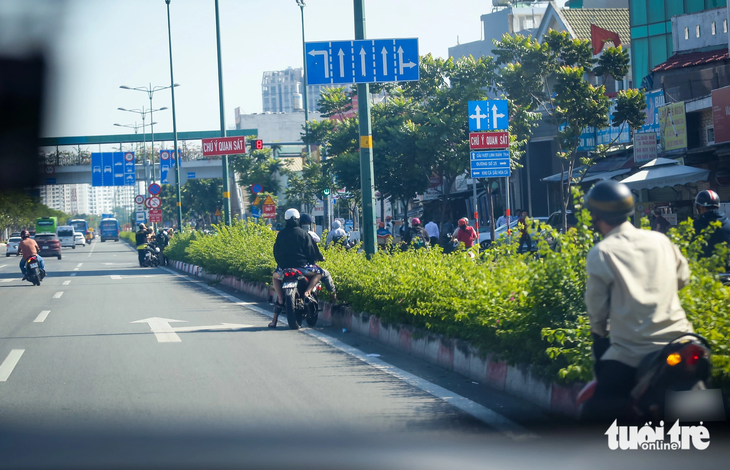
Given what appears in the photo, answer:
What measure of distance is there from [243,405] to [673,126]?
71.4ft

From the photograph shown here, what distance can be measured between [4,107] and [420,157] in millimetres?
26915

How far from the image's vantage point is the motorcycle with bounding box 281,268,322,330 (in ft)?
39.3

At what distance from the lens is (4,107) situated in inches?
187

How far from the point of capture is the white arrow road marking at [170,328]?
11.6m

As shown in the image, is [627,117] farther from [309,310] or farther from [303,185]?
[303,185]

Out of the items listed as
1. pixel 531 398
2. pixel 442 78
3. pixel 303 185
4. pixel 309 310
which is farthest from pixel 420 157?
pixel 531 398

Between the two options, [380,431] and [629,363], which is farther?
[380,431]

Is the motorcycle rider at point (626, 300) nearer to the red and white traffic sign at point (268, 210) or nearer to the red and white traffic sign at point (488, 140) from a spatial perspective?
the red and white traffic sign at point (488, 140)

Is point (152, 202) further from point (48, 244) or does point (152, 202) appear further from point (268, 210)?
point (48, 244)

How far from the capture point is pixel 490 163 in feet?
56.1

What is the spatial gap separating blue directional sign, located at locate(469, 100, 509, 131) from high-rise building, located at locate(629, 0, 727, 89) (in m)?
20.2

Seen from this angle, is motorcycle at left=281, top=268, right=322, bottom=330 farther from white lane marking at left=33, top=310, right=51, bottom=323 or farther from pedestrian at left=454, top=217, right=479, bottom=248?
pedestrian at left=454, top=217, right=479, bottom=248

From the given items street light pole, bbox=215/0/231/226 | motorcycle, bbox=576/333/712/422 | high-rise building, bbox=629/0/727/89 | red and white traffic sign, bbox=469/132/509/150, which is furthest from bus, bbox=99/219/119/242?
motorcycle, bbox=576/333/712/422

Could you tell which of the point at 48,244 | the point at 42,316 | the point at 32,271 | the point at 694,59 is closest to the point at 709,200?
the point at 42,316
